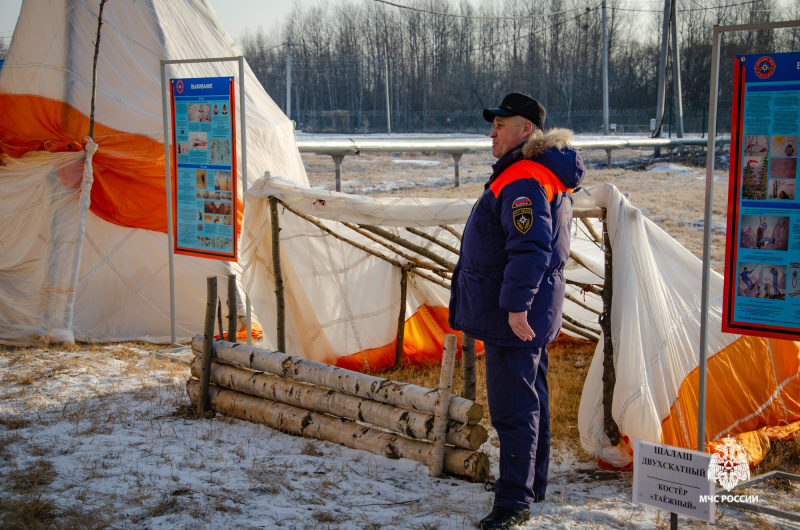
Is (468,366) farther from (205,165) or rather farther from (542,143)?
(205,165)

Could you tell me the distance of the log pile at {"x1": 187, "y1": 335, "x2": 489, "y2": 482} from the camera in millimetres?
3555

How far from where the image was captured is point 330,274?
585 cm

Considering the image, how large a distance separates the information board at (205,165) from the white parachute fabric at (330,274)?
441 mm

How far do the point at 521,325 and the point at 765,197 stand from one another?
1168mm

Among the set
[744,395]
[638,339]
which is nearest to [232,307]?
[638,339]

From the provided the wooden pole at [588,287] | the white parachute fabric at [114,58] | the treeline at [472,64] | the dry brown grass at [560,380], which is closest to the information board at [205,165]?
the white parachute fabric at [114,58]

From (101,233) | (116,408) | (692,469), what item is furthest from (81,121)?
(692,469)

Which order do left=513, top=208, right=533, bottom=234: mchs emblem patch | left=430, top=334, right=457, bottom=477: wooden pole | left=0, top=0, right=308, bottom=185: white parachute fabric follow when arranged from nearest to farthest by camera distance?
left=513, top=208, right=533, bottom=234: mchs emblem patch, left=430, top=334, right=457, bottom=477: wooden pole, left=0, top=0, right=308, bottom=185: white parachute fabric

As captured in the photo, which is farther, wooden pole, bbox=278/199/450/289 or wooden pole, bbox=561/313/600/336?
wooden pole, bbox=561/313/600/336

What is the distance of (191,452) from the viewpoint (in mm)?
3902

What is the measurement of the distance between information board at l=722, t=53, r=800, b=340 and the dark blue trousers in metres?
0.95

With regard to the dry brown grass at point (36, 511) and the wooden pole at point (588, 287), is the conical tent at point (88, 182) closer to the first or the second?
the dry brown grass at point (36, 511)

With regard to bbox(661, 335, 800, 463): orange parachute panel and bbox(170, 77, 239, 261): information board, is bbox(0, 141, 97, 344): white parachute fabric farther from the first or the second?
bbox(661, 335, 800, 463): orange parachute panel

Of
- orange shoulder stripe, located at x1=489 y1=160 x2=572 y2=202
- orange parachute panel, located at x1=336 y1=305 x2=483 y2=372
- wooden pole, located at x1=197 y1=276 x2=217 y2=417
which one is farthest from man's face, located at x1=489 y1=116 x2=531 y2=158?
orange parachute panel, located at x1=336 y1=305 x2=483 y2=372
